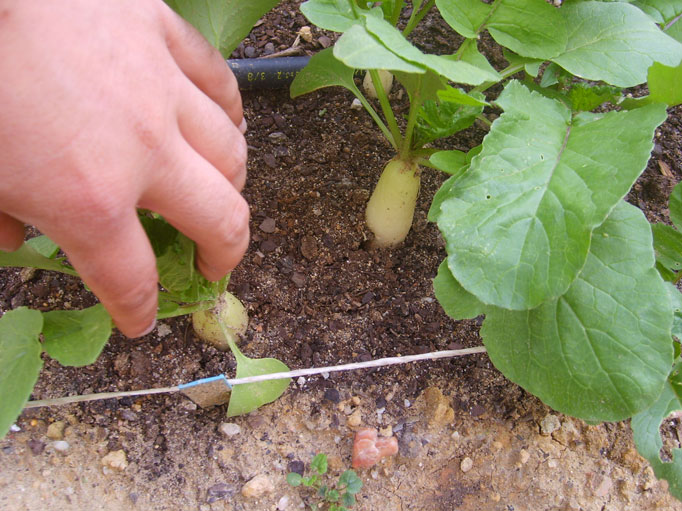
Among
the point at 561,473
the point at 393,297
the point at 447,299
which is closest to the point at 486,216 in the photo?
the point at 447,299

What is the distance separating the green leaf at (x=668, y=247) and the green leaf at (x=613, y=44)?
28 centimetres

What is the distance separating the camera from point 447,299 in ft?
2.75

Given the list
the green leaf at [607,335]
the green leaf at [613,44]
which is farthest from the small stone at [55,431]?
the green leaf at [613,44]

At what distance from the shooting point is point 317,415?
1.02 meters

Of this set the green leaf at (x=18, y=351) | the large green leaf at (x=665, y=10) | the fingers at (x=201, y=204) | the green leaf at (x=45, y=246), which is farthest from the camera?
the large green leaf at (x=665, y=10)

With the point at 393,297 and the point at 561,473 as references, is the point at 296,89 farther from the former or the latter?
the point at 561,473

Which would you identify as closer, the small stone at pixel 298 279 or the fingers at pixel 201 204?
the fingers at pixel 201 204

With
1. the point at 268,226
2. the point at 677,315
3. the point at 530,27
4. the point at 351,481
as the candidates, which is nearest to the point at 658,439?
the point at 677,315

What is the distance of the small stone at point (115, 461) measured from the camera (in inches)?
36.6

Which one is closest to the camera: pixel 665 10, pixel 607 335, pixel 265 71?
pixel 607 335

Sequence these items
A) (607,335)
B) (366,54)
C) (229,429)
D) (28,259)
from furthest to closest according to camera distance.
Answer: (229,429) → (28,259) → (607,335) → (366,54)

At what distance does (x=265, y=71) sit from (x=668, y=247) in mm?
980

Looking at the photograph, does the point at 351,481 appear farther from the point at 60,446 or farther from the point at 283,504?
the point at 60,446

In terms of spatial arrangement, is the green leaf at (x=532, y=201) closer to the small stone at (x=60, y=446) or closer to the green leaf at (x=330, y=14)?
the green leaf at (x=330, y=14)
